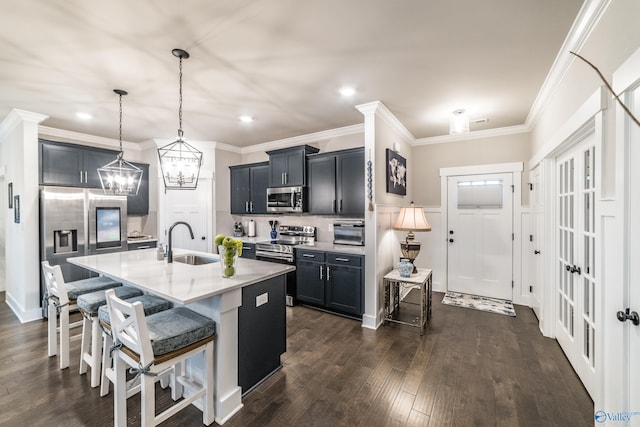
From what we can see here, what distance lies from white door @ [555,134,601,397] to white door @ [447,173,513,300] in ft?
4.52

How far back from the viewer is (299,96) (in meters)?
3.11

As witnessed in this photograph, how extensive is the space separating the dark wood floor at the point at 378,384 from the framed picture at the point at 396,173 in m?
1.95

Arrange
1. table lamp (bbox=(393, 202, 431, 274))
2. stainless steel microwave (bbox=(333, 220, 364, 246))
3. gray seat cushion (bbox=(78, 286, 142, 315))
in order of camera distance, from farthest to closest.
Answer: stainless steel microwave (bbox=(333, 220, 364, 246)) → table lamp (bbox=(393, 202, 431, 274)) → gray seat cushion (bbox=(78, 286, 142, 315))

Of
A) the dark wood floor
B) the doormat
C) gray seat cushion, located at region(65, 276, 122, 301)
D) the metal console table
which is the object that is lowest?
the dark wood floor

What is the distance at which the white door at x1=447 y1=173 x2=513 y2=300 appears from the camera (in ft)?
13.9

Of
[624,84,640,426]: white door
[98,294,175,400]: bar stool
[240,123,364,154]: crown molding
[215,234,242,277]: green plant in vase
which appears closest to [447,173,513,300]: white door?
[240,123,364,154]: crown molding

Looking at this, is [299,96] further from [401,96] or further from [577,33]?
[577,33]

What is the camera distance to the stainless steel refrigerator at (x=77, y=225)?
3.65 meters

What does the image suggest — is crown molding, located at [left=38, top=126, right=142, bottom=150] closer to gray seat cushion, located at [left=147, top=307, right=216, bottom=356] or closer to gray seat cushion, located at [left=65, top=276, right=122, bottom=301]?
gray seat cushion, located at [left=65, top=276, right=122, bottom=301]

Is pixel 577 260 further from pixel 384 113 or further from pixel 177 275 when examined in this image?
pixel 177 275

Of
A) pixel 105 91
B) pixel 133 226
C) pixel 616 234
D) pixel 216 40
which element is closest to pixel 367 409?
pixel 616 234

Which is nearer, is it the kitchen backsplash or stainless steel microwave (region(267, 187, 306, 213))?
stainless steel microwave (region(267, 187, 306, 213))

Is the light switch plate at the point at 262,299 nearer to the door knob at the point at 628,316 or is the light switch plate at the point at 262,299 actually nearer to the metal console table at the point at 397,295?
the metal console table at the point at 397,295

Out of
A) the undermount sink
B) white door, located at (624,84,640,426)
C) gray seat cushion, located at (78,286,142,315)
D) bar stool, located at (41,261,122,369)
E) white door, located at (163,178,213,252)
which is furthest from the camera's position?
white door, located at (163,178,213,252)
